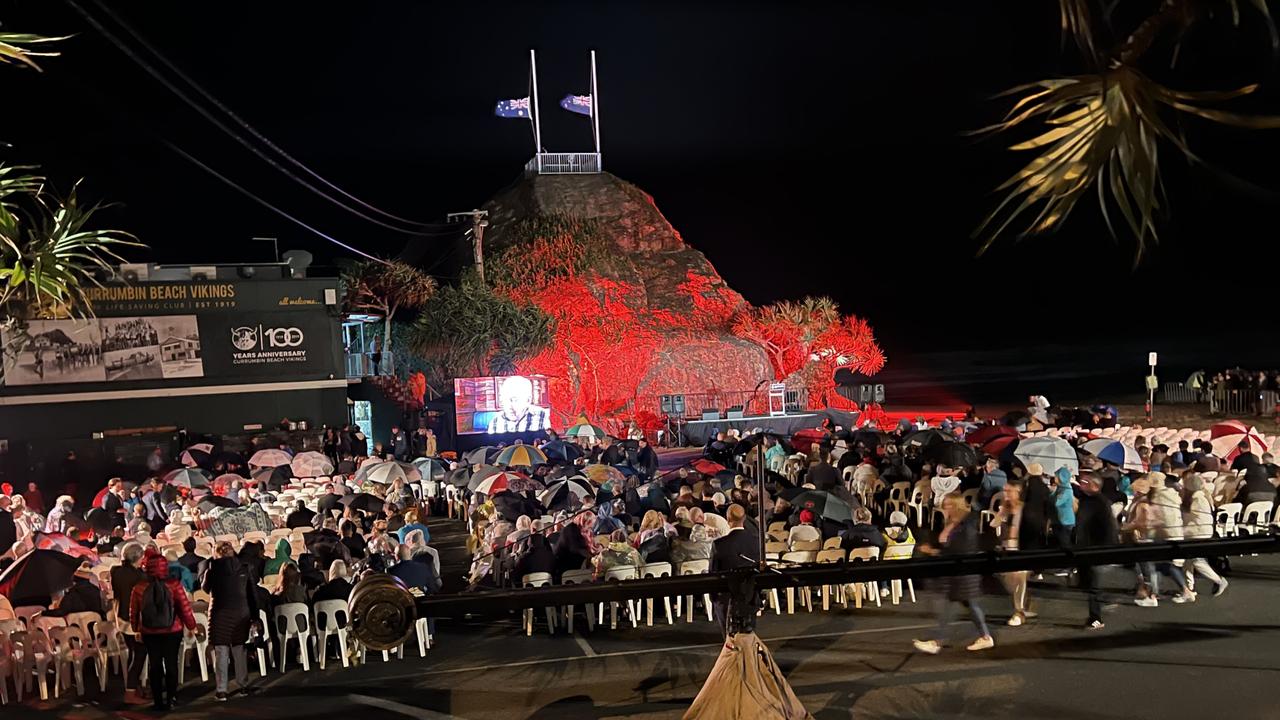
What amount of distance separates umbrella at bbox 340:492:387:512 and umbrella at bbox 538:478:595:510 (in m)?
2.21

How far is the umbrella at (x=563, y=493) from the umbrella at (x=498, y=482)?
903mm

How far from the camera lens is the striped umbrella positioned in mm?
15336

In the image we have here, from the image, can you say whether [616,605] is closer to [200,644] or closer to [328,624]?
[328,624]

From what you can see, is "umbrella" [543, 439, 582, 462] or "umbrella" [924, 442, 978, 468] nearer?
"umbrella" [924, 442, 978, 468]

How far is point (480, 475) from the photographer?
16.5 meters

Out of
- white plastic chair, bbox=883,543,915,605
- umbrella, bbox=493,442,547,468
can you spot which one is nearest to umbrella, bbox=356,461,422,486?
umbrella, bbox=493,442,547,468

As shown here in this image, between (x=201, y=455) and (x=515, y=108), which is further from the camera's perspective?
(x=515, y=108)

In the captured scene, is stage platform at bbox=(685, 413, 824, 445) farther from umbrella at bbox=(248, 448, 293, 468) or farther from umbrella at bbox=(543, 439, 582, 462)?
umbrella at bbox=(248, 448, 293, 468)

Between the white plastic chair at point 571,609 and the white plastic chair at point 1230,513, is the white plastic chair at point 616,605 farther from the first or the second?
the white plastic chair at point 1230,513

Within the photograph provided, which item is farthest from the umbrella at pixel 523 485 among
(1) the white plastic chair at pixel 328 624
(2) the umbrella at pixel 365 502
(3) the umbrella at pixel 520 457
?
Result: (1) the white plastic chair at pixel 328 624

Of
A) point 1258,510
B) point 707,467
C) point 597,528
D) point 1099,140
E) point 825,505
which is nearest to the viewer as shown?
point 1099,140

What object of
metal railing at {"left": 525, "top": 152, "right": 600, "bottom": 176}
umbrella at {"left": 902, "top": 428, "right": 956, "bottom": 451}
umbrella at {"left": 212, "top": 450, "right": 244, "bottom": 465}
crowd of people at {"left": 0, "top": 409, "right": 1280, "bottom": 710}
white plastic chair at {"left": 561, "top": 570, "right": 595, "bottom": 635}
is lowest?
white plastic chair at {"left": 561, "top": 570, "right": 595, "bottom": 635}

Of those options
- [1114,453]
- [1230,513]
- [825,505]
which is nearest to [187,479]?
[825,505]

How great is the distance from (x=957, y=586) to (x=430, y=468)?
12.7 meters
